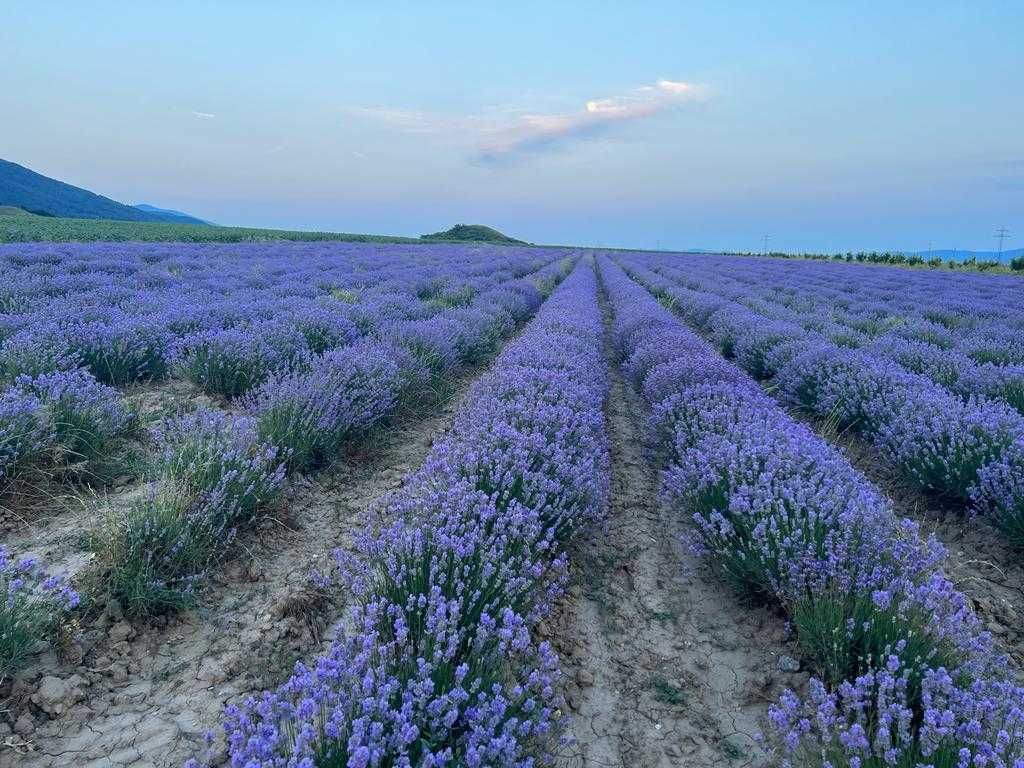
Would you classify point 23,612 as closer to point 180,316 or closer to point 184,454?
point 184,454

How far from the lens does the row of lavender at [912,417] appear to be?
3238mm

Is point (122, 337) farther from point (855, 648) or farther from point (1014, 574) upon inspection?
point (1014, 574)

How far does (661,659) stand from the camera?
7.76ft

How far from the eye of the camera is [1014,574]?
9.87 ft

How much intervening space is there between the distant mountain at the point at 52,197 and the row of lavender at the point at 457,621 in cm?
10016

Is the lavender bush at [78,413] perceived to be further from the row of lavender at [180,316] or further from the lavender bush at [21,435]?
the row of lavender at [180,316]

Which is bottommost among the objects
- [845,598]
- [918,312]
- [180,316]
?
[845,598]

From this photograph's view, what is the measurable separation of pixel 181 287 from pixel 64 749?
839 centimetres

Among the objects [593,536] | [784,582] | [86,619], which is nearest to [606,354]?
[593,536]

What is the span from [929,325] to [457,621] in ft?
31.5

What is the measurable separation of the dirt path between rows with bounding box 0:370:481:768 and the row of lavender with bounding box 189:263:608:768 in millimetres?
→ 160

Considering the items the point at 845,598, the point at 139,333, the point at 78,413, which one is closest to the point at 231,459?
the point at 78,413

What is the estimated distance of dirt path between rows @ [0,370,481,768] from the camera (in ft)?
5.77

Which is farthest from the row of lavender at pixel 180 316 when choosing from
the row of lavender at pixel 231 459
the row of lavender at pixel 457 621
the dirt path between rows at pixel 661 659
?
the dirt path between rows at pixel 661 659
